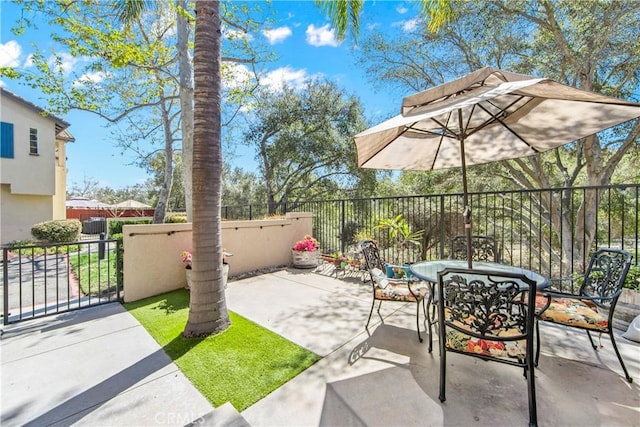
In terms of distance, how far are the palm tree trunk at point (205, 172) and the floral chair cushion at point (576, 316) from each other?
2.90 m

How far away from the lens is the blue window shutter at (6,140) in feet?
32.7

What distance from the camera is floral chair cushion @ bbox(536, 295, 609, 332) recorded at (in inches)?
81.6

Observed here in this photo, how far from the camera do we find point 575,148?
8.63 meters

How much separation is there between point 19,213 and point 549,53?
1895 centimetres

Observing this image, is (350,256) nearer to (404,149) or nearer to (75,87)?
(404,149)

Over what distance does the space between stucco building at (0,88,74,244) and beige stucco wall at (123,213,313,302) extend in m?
10.9

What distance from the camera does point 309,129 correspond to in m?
11.4

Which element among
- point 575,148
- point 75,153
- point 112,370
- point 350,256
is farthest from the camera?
point 75,153

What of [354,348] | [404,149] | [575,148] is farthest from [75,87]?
[575,148]

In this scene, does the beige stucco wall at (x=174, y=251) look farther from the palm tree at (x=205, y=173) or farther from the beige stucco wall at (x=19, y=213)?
the beige stucco wall at (x=19, y=213)

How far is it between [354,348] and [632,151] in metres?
10.4

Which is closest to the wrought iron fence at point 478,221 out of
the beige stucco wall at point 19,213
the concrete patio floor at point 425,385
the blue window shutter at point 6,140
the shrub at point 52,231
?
the concrete patio floor at point 425,385

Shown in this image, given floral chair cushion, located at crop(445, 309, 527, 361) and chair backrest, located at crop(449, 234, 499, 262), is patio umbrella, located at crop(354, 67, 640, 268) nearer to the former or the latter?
floral chair cushion, located at crop(445, 309, 527, 361)

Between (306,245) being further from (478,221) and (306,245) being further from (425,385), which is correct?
(478,221)
